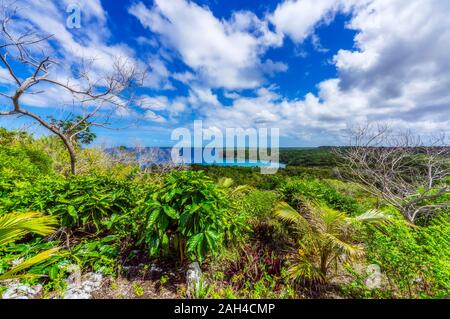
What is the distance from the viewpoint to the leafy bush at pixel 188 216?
220cm

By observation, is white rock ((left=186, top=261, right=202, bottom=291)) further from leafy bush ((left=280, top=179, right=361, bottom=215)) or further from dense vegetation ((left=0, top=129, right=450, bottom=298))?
leafy bush ((left=280, top=179, right=361, bottom=215))

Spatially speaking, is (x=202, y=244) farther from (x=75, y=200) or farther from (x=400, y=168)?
(x=400, y=168)

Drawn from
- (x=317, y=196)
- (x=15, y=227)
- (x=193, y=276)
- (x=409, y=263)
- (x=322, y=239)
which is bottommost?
(x=193, y=276)

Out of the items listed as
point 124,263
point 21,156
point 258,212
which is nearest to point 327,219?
point 258,212

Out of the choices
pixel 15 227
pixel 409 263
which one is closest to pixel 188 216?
pixel 15 227

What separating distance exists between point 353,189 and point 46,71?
10048 millimetres

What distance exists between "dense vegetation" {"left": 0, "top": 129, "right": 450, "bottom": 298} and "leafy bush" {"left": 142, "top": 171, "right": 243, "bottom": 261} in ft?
0.04

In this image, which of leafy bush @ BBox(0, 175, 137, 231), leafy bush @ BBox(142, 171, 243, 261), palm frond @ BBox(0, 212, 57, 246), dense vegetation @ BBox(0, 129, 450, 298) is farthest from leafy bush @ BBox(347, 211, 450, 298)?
palm frond @ BBox(0, 212, 57, 246)

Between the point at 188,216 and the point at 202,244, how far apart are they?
356 mm

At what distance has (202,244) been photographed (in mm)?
A: 2217

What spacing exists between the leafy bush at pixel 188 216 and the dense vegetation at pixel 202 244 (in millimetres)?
12

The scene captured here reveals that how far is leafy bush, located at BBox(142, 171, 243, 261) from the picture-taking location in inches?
86.4

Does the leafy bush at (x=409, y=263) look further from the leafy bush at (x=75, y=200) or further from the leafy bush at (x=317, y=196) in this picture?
the leafy bush at (x=75, y=200)
